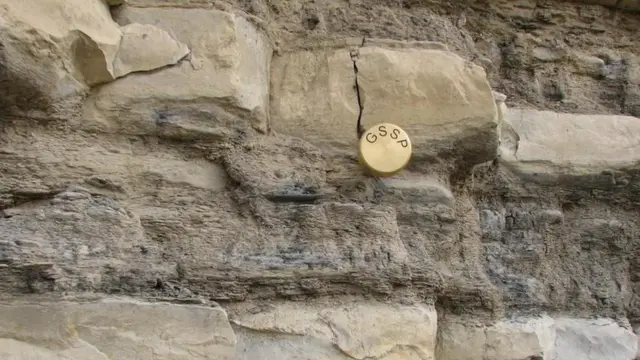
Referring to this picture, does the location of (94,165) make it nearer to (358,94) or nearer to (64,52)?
(64,52)

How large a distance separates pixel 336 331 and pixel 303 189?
0.77 ft

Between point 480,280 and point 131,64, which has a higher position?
point 131,64

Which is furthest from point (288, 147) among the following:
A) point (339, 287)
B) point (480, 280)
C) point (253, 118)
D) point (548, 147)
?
point (548, 147)

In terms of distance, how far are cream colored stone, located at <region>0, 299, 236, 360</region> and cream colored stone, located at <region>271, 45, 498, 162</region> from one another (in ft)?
1.22

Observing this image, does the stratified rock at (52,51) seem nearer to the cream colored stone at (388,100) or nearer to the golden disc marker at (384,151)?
the cream colored stone at (388,100)

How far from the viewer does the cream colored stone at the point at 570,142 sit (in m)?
1.50

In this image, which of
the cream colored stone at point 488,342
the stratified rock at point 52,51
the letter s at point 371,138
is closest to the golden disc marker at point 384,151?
the letter s at point 371,138

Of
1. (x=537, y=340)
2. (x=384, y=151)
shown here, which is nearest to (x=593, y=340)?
(x=537, y=340)

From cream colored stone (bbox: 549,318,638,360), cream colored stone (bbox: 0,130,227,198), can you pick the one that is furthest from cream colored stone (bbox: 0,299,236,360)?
cream colored stone (bbox: 549,318,638,360)

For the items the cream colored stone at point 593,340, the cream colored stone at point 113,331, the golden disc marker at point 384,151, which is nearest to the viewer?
the cream colored stone at point 113,331

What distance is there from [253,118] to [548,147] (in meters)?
0.58

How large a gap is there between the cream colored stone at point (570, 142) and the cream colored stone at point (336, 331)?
0.43 m

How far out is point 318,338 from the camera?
3.89 feet

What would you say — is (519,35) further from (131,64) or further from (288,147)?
(131,64)
